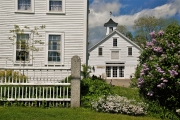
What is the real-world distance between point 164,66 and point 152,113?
160 cm

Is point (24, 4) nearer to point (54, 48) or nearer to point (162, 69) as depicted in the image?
point (54, 48)

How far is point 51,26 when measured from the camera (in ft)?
40.6

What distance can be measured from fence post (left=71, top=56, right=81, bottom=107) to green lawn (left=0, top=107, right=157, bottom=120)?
0.38m

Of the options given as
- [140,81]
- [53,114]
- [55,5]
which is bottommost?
[53,114]

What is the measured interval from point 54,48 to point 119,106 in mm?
7334

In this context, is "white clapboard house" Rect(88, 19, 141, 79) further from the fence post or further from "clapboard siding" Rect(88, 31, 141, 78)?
the fence post

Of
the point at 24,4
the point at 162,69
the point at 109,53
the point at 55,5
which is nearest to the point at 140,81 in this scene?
the point at 162,69

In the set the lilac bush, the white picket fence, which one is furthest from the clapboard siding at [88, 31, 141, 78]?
the white picket fence

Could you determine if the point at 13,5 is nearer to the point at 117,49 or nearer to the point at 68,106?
the point at 68,106

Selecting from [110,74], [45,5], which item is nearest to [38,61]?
[45,5]

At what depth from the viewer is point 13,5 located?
12.2 metres

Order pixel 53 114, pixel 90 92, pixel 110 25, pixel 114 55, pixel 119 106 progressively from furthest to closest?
pixel 110 25 < pixel 114 55 < pixel 90 92 < pixel 119 106 < pixel 53 114

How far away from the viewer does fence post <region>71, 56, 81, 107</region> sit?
6512 mm

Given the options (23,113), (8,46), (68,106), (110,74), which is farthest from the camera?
(110,74)
